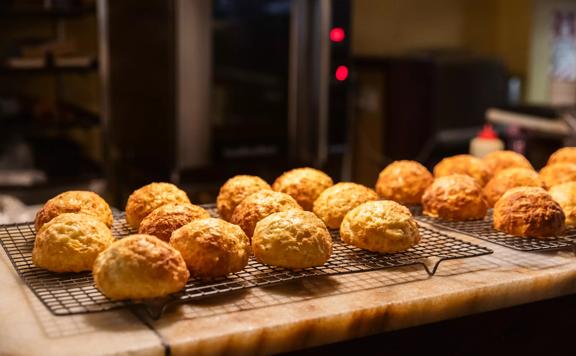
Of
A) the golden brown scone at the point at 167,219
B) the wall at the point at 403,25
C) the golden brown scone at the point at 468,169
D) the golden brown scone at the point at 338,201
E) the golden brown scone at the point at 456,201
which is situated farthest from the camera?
the wall at the point at 403,25

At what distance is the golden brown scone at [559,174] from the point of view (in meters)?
2.13

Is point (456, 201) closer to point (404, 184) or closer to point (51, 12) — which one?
point (404, 184)

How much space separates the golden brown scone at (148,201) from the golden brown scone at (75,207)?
55 mm

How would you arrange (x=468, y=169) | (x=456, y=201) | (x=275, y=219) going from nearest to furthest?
(x=275, y=219) < (x=456, y=201) < (x=468, y=169)

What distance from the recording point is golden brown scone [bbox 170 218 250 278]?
4.76 ft

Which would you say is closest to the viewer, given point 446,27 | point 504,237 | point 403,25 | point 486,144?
point 504,237

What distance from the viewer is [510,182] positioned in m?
2.05

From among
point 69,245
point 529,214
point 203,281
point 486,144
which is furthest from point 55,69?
point 529,214

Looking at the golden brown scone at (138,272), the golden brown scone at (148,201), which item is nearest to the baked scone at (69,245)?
the golden brown scone at (138,272)

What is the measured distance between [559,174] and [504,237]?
430 mm

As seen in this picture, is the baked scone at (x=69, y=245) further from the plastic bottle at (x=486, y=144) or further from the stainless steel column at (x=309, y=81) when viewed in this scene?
the stainless steel column at (x=309, y=81)

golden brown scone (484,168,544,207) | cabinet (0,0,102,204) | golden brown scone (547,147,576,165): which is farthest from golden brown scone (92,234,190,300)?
cabinet (0,0,102,204)

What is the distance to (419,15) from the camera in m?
5.35

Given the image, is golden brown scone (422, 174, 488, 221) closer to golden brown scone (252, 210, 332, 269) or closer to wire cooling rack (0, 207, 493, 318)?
wire cooling rack (0, 207, 493, 318)
